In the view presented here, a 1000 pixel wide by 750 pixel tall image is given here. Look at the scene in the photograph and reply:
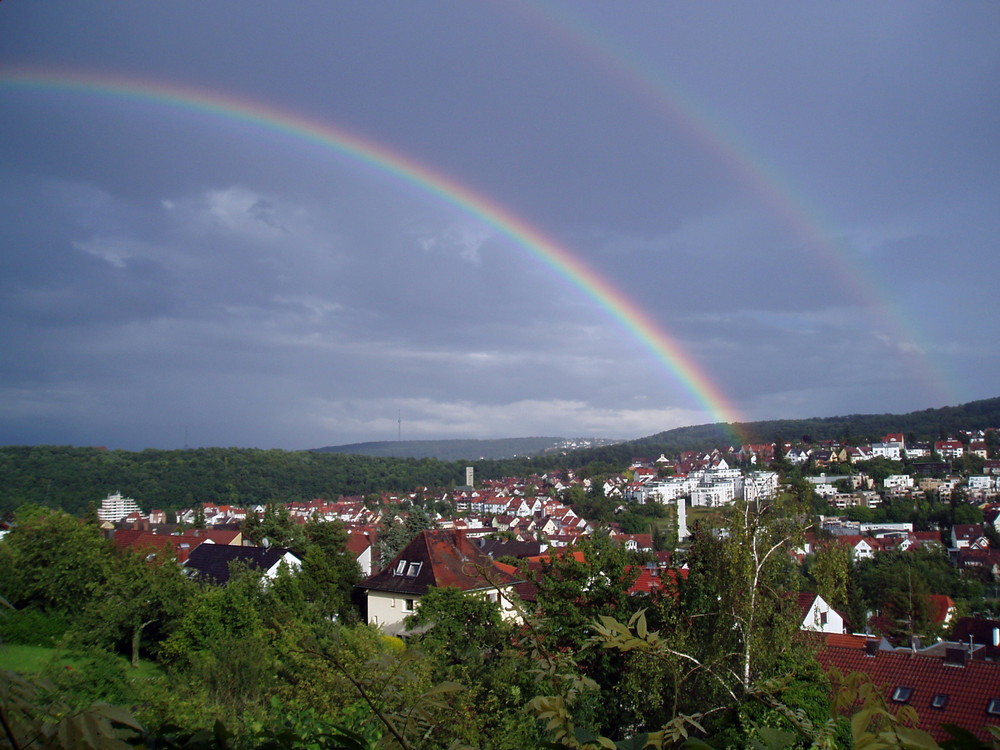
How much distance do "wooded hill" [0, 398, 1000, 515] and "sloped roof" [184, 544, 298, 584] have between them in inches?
1008

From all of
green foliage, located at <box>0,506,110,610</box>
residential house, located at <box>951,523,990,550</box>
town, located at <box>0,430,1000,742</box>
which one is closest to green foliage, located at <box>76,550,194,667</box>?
town, located at <box>0,430,1000,742</box>

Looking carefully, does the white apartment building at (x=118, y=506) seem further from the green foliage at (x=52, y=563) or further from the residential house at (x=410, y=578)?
the residential house at (x=410, y=578)

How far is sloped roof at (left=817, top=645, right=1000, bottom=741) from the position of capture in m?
13.7

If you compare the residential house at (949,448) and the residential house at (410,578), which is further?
the residential house at (949,448)

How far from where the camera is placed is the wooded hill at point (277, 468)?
7719cm

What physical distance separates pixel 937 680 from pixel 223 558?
26.1 meters

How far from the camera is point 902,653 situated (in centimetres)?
1645

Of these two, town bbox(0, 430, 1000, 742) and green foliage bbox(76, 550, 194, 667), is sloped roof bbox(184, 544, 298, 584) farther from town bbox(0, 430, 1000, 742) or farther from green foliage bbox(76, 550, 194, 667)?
green foliage bbox(76, 550, 194, 667)

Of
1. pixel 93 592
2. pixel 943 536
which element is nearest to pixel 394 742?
pixel 93 592

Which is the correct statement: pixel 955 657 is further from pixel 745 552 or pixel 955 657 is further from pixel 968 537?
pixel 968 537

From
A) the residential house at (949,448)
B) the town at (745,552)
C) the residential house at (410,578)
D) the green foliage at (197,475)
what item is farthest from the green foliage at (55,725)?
the residential house at (949,448)

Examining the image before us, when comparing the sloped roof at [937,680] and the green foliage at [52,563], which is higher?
the green foliage at [52,563]

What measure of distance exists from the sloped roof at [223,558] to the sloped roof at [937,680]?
839 inches

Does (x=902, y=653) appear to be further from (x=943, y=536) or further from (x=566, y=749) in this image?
(x=943, y=536)
